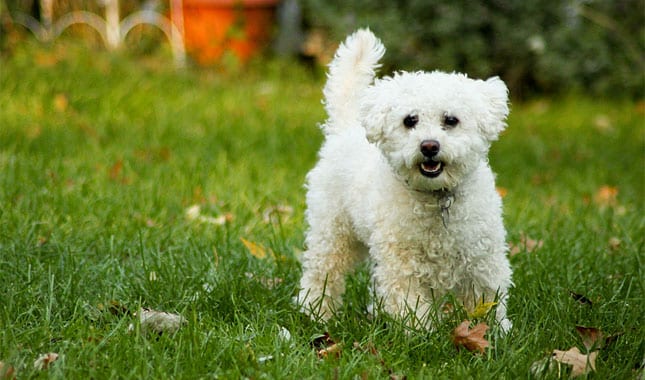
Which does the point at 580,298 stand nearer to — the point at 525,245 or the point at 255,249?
the point at 525,245

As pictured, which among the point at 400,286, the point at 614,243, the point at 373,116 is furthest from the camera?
the point at 614,243

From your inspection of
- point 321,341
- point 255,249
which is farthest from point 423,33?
point 321,341

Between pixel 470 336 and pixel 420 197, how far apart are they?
540mm

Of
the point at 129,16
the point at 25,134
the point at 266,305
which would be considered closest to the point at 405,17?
the point at 129,16

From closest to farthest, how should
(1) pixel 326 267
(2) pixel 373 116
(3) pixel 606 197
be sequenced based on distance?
1. (2) pixel 373 116
2. (1) pixel 326 267
3. (3) pixel 606 197

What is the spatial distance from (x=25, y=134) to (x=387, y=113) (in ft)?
12.3

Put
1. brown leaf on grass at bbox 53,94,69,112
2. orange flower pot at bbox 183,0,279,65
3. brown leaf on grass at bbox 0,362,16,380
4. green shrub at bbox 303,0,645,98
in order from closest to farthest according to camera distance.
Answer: brown leaf on grass at bbox 0,362,16,380 → brown leaf on grass at bbox 53,94,69,112 → green shrub at bbox 303,0,645,98 → orange flower pot at bbox 183,0,279,65

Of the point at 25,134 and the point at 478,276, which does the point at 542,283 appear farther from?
the point at 25,134

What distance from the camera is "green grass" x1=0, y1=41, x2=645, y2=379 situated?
291 centimetres

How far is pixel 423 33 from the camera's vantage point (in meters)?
8.96

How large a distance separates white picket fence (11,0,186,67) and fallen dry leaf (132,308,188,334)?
267 inches

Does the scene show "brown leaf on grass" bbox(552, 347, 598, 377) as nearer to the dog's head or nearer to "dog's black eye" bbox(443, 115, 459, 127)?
the dog's head

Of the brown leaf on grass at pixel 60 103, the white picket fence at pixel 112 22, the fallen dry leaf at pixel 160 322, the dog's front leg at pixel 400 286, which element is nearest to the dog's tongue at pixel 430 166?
the dog's front leg at pixel 400 286

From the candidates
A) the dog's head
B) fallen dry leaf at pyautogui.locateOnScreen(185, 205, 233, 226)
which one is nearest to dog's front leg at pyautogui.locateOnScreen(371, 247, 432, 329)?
the dog's head
